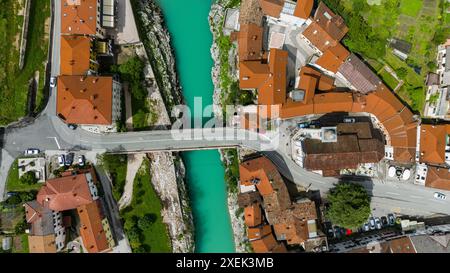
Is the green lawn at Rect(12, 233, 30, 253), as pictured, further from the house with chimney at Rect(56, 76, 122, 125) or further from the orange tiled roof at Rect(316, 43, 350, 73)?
the orange tiled roof at Rect(316, 43, 350, 73)

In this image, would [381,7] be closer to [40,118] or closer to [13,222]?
[40,118]

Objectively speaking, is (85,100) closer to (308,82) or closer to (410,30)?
(308,82)

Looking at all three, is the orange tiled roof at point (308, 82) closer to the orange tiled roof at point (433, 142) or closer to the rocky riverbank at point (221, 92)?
Answer: the rocky riverbank at point (221, 92)

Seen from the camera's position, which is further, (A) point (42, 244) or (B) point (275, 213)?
(B) point (275, 213)

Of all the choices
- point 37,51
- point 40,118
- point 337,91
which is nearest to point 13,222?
point 40,118

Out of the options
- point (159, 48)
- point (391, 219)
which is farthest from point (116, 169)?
point (391, 219)

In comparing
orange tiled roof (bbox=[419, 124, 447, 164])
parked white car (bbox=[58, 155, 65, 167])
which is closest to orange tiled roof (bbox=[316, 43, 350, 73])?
orange tiled roof (bbox=[419, 124, 447, 164])
